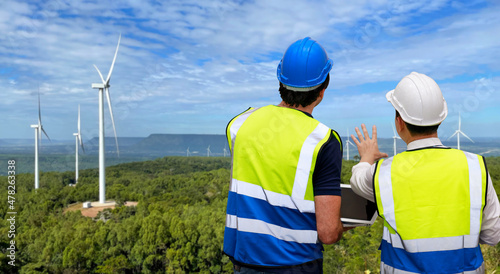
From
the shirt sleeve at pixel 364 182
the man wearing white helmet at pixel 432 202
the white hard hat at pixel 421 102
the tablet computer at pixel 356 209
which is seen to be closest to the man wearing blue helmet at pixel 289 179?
the tablet computer at pixel 356 209

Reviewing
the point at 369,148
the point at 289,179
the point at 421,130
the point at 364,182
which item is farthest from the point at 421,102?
the point at 289,179

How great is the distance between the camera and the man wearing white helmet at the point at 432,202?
2.82 metres

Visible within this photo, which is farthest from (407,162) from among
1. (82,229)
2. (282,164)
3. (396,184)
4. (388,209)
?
(82,229)

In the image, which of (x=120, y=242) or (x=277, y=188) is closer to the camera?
Answer: (x=277, y=188)

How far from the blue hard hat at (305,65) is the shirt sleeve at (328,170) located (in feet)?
1.65

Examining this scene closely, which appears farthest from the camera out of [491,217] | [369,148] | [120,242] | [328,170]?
[120,242]

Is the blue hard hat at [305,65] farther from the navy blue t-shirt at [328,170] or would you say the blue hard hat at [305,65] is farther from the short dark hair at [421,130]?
the short dark hair at [421,130]

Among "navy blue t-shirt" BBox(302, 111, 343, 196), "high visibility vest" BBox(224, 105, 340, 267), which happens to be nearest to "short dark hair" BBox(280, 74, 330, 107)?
"high visibility vest" BBox(224, 105, 340, 267)

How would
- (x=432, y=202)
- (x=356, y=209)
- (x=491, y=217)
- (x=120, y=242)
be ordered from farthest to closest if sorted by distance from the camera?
(x=120, y=242), (x=356, y=209), (x=491, y=217), (x=432, y=202)

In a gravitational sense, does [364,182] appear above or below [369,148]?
below

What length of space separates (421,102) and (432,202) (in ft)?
2.52

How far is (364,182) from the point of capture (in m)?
2.98

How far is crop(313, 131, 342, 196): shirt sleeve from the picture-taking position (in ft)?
8.80

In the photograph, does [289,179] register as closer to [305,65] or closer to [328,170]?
[328,170]
